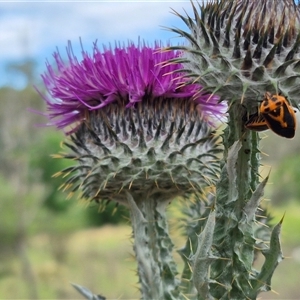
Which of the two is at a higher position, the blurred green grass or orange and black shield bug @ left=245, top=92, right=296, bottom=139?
orange and black shield bug @ left=245, top=92, right=296, bottom=139

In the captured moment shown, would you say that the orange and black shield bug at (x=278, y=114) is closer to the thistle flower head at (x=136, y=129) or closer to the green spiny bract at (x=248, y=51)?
the green spiny bract at (x=248, y=51)

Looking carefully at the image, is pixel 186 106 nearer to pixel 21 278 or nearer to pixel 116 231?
pixel 21 278

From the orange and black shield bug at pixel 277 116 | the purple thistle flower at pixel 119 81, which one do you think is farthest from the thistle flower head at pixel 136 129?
the orange and black shield bug at pixel 277 116

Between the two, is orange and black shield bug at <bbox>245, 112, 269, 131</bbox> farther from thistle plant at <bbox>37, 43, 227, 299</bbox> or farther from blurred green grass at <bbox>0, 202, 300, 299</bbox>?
blurred green grass at <bbox>0, 202, 300, 299</bbox>

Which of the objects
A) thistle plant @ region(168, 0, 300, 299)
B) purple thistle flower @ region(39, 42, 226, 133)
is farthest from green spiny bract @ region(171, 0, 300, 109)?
purple thistle flower @ region(39, 42, 226, 133)

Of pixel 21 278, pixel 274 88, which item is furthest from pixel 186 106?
pixel 21 278

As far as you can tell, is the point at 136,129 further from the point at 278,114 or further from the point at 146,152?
the point at 278,114
